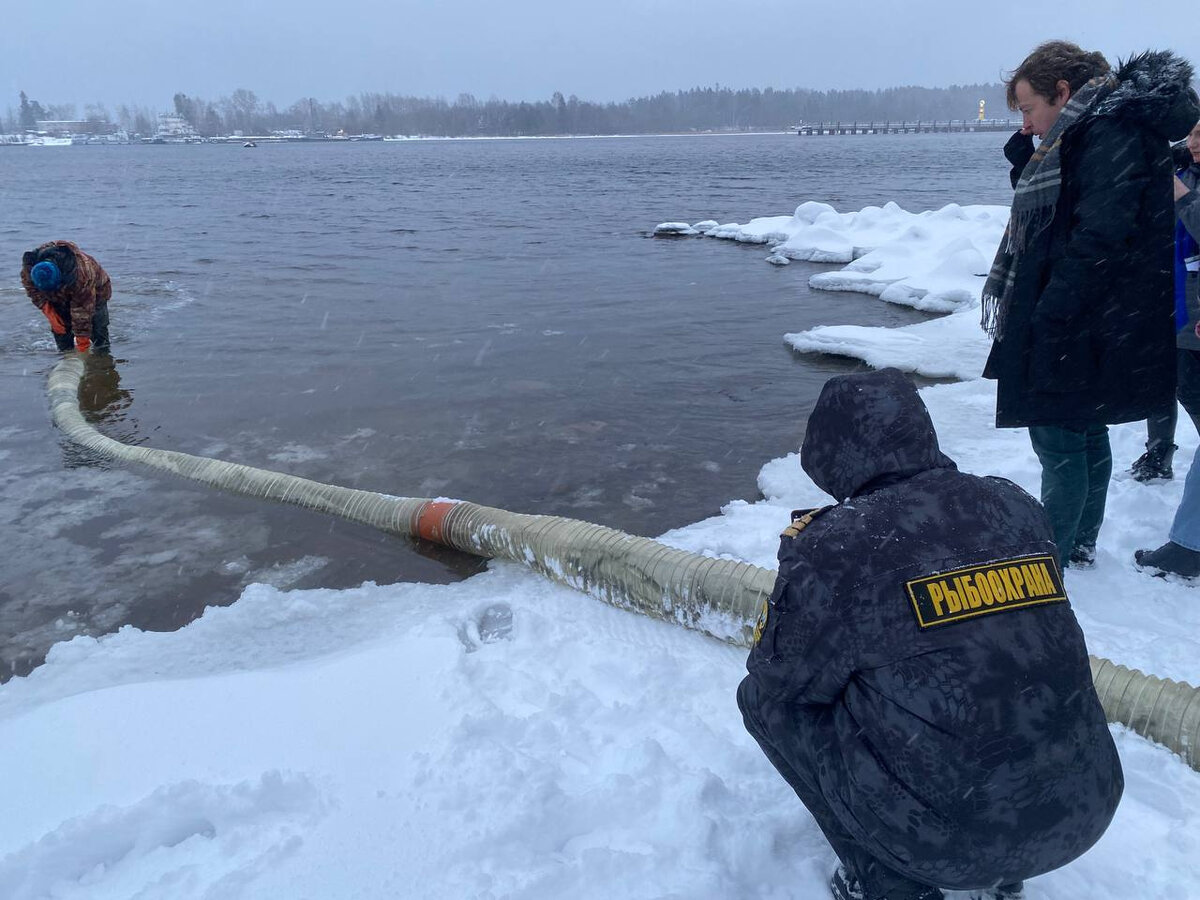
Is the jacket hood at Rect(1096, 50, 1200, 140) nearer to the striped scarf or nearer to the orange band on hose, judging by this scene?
the striped scarf

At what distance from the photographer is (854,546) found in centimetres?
165

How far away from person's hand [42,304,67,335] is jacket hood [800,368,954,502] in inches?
405

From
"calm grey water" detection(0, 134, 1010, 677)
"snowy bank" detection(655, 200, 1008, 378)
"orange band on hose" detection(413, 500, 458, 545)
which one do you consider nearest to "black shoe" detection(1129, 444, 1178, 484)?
"calm grey water" detection(0, 134, 1010, 677)

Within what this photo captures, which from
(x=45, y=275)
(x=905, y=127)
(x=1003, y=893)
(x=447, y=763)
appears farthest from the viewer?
(x=905, y=127)

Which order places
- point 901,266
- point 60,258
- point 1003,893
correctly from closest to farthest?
point 1003,893 < point 60,258 < point 901,266

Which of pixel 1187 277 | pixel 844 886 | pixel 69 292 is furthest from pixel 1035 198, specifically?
pixel 69 292

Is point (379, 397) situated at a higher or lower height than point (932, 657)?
lower

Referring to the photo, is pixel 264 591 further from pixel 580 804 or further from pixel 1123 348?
pixel 1123 348

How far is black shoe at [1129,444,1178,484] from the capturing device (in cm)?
440

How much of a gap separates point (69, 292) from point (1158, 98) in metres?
10.3

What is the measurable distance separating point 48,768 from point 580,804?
5.59 ft

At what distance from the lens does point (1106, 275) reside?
122 inches

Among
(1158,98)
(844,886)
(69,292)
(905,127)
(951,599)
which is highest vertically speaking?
(905,127)

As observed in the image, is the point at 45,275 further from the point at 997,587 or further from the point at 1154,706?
the point at 1154,706
